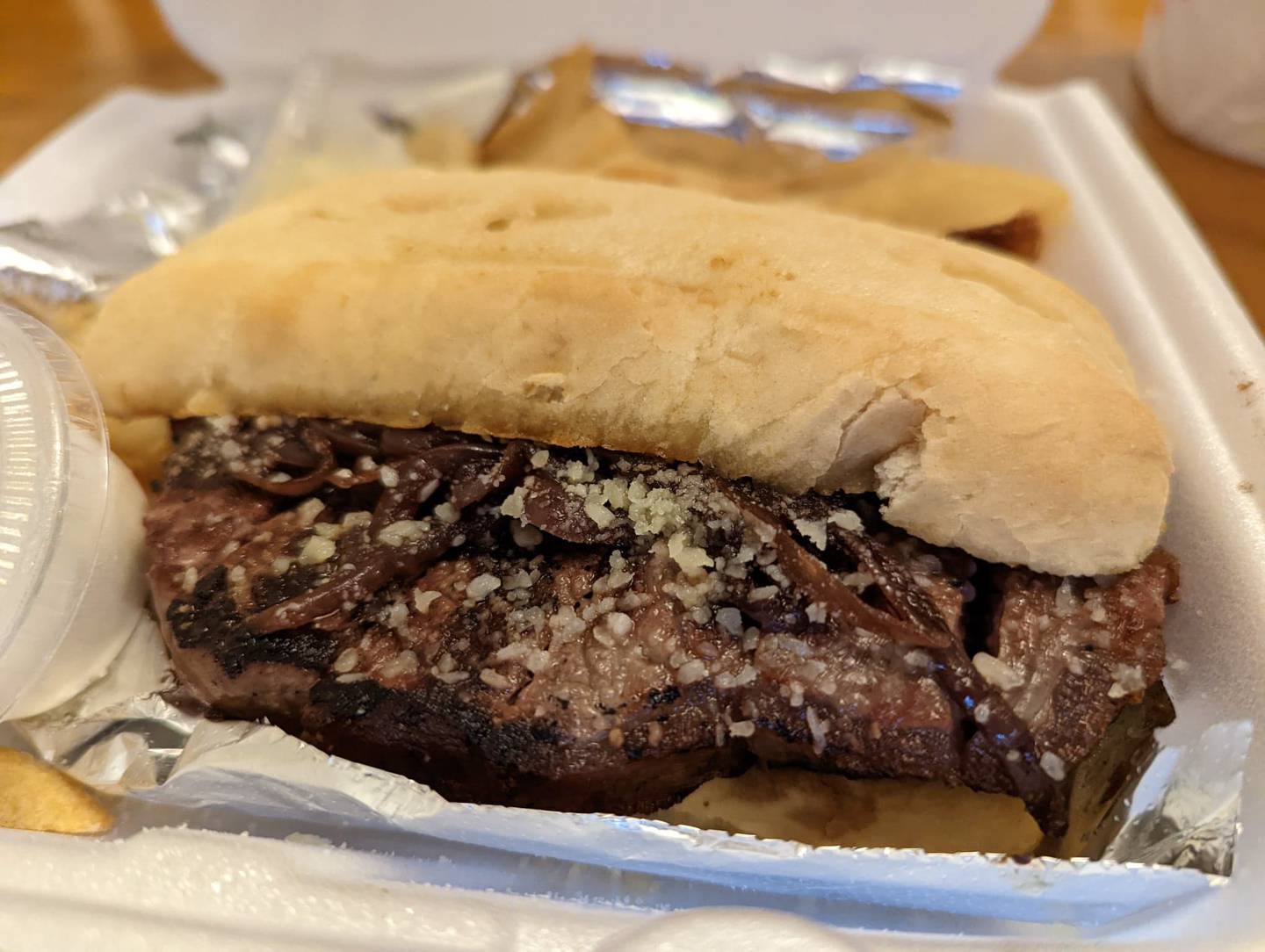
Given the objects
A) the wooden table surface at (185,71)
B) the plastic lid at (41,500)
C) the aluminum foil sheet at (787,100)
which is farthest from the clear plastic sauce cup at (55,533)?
the wooden table surface at (185,71)

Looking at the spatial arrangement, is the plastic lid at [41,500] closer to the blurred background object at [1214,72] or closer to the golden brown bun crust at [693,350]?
the golden brown bun crust at [693,350]

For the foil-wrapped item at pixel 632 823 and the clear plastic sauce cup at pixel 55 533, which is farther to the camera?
A: the clear plastic sauce cup at pixel 55 533

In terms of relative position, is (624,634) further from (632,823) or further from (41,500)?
(41,500)

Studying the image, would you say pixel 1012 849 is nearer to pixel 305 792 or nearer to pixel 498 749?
pixel 498 749

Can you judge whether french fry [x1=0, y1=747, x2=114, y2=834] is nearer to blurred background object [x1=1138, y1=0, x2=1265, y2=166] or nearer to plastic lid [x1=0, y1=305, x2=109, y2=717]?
plastic lid [x1=0, y1=305, x2=109, y2=717]

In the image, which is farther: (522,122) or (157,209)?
(522,122)

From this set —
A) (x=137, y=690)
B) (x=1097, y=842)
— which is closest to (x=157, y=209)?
(x=137, y=690)
